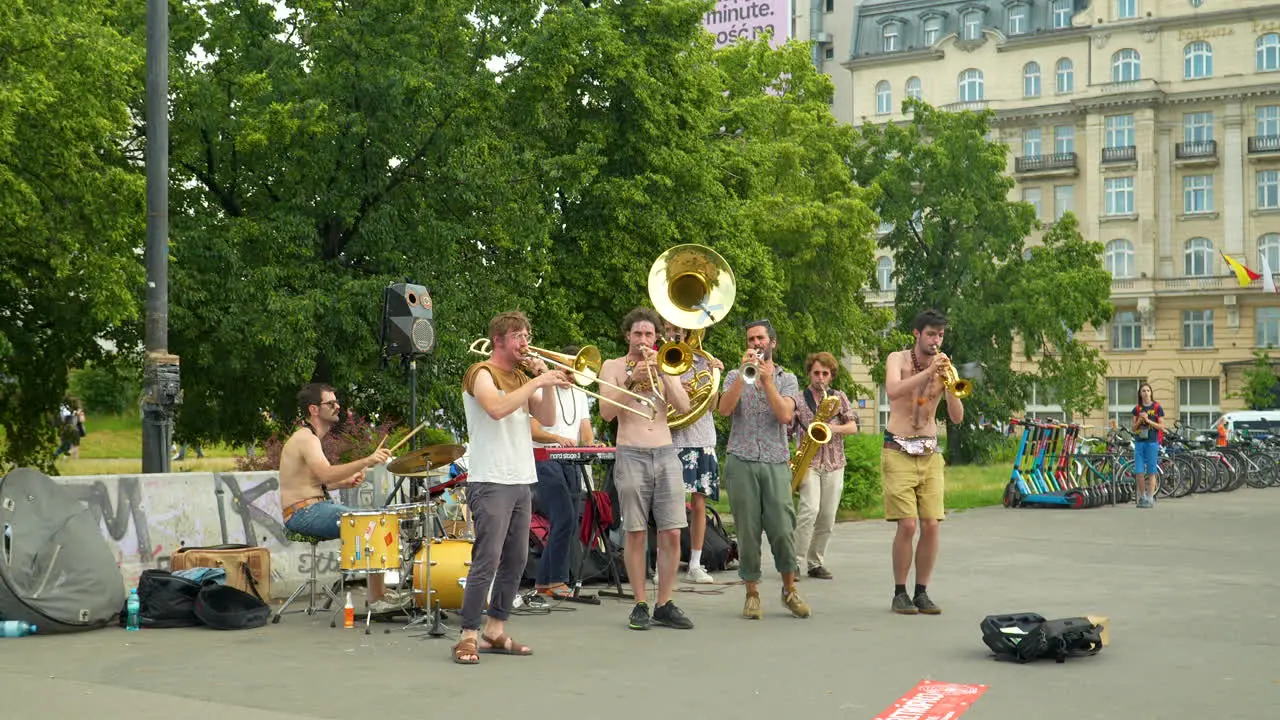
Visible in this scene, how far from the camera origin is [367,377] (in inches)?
1059

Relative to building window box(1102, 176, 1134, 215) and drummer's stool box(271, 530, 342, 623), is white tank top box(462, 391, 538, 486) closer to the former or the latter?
drummer's stool box(271, 530, 342, 623)

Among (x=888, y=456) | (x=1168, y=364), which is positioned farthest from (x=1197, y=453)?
(x=1168, y=364)

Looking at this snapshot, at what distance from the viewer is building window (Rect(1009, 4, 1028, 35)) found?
244 feet

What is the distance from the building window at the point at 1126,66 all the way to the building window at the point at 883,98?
38.4ft

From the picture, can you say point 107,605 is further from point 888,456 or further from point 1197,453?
point 1197,453

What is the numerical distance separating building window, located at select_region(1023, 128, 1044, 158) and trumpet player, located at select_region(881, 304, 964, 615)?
208 ft

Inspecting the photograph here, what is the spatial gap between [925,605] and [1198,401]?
61.9 meters

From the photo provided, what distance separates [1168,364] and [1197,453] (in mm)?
41754

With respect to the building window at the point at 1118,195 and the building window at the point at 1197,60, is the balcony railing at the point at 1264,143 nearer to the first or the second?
the building window at the point at 1197,60

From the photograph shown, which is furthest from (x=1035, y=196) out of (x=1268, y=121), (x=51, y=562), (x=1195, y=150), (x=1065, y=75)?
(x=51, y=562)

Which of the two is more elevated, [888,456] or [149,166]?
[149,166]

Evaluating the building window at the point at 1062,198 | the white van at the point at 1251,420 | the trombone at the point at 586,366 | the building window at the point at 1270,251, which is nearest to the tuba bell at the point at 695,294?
the trombone at the point at 586,366

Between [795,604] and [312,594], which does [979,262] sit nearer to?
[795,604]

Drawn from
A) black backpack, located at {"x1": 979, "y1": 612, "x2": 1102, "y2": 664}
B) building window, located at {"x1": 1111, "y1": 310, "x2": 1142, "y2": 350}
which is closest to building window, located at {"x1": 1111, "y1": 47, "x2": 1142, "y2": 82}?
building window, located at {"x1": 1111, "y1": 310, "x2": 1142, "y2": 350}
